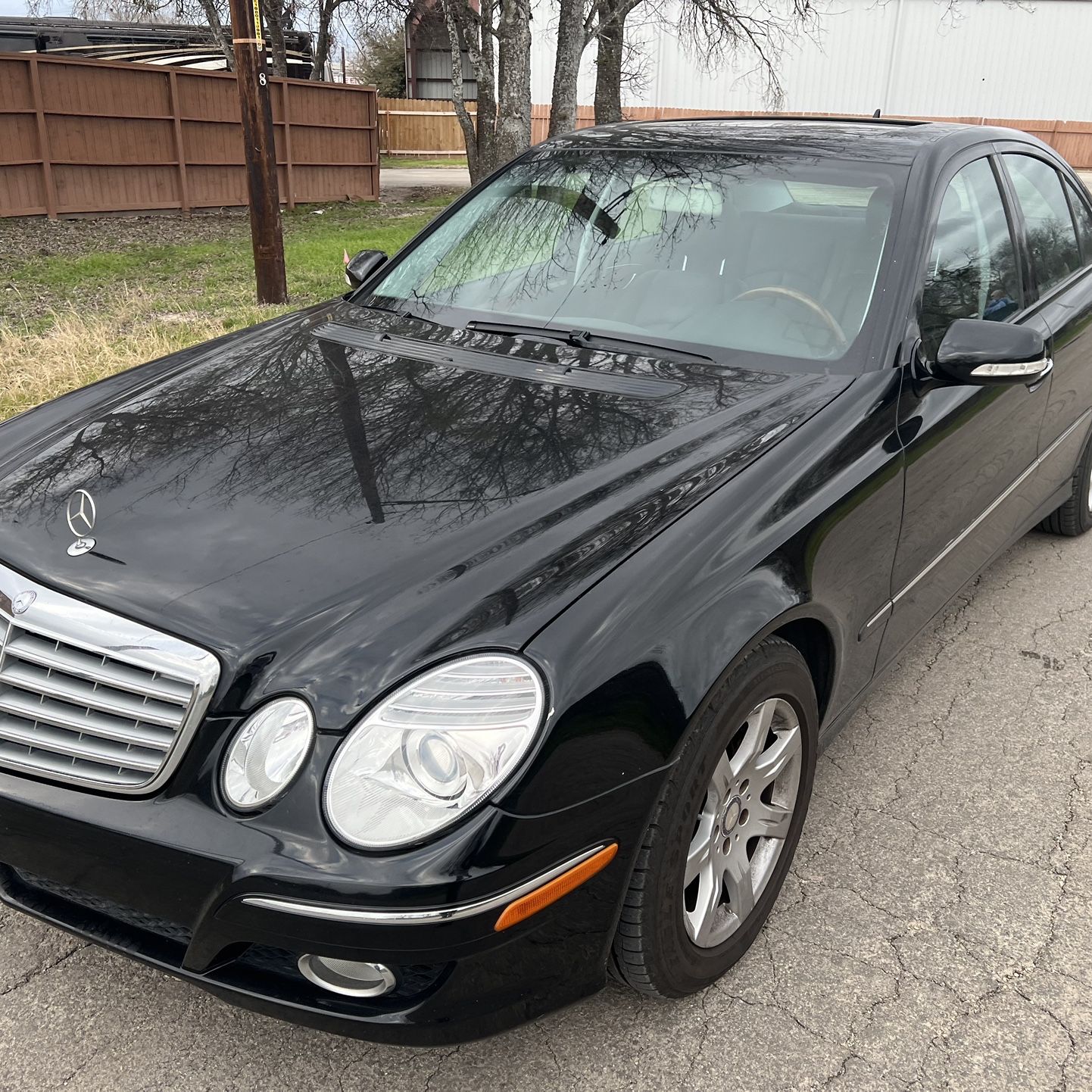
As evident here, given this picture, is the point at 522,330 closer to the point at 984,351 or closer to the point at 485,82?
the point at 984,351

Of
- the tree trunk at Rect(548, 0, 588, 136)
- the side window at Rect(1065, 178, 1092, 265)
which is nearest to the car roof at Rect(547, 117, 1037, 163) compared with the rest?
the side window at Rect(1065, 178, 1092, 265)

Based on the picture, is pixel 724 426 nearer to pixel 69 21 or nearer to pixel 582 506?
pixel 582 506

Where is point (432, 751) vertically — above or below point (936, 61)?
below

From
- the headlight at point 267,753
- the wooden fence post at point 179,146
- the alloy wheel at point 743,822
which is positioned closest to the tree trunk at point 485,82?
the wooden fence post at point 179,146

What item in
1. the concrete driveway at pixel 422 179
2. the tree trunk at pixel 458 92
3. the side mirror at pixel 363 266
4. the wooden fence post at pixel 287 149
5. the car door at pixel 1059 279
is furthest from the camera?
the concrete driveway at pixel 422 179

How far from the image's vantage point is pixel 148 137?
15344mm

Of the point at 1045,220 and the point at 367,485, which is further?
the point at 1045,220

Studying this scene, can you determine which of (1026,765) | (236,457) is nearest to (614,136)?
(236,457)

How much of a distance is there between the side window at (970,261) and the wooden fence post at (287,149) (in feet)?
50.5

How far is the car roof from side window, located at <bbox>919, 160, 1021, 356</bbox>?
0.15m

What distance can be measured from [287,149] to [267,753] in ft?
56.0

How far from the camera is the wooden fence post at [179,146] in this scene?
15.4 metres

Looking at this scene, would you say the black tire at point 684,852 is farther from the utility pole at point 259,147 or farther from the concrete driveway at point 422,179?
the concrete driveway at point 422,179

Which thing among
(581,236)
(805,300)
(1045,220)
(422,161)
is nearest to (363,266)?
(581,236)
